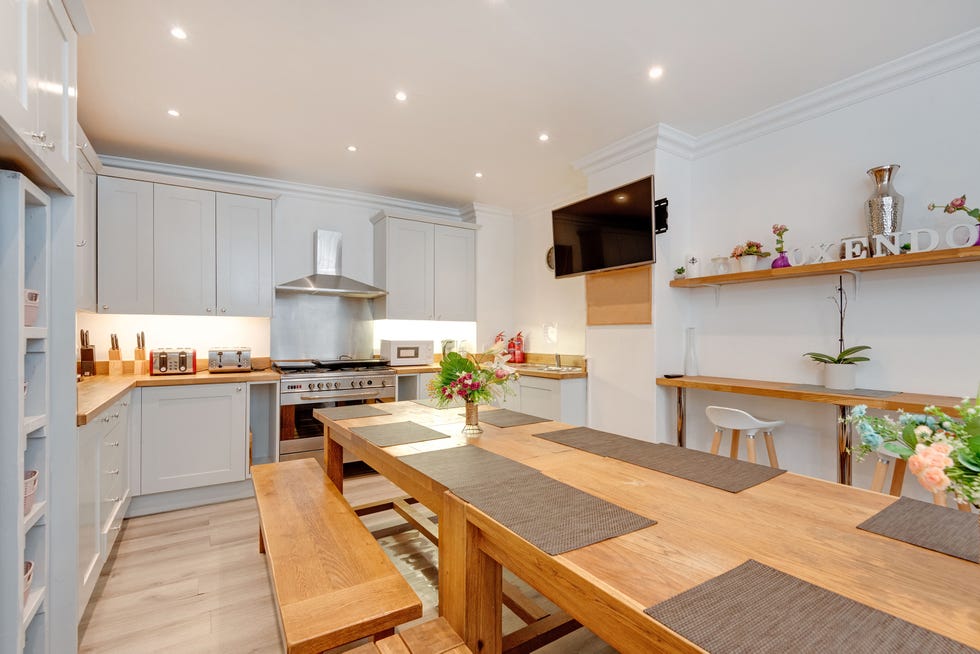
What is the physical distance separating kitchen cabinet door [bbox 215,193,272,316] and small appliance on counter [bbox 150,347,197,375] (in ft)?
1.37

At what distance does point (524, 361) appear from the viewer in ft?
17.3

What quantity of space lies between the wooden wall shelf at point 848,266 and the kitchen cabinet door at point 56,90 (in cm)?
338

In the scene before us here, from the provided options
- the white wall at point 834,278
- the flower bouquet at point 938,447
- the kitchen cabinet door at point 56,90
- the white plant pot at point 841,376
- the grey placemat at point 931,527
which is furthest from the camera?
the white plant pot at point 841,376

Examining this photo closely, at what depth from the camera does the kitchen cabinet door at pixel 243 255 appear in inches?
149

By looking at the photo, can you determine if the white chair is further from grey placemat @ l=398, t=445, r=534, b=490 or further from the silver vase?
grey placemat @ l=398, t=445, r=534, b=490

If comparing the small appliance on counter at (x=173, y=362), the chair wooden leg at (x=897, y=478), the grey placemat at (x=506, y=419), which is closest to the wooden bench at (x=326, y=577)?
the grey placemat at (x=506, y=419)

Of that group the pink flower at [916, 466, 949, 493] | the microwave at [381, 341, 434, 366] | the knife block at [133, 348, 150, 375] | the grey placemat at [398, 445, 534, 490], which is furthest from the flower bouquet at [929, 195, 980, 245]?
the knife block at [133, 348, 150, 375]

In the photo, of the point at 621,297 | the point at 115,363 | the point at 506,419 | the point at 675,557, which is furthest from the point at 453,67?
the point at 115,363

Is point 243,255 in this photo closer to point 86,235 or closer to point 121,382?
point 86,235

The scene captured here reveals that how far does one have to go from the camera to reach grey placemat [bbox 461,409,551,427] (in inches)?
90.3

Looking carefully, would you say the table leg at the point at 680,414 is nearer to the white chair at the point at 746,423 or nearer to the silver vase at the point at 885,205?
the white chair at the point at 746,423

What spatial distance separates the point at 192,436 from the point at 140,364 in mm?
791

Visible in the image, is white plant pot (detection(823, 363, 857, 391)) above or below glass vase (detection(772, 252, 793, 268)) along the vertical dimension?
below

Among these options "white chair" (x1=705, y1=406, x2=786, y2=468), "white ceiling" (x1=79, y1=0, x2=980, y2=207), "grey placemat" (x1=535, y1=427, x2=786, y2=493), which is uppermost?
"white ceiling" (x1=79, y1=0, x2=980, y2=207)
